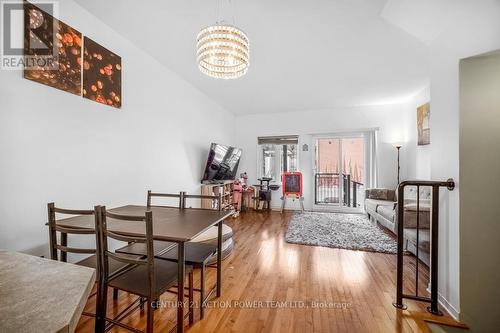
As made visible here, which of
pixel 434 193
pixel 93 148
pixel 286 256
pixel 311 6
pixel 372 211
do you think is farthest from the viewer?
pixel 372 211

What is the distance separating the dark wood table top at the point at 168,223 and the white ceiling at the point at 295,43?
1895 millimetres

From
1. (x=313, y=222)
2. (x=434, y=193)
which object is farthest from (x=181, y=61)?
(x=313, y=222)

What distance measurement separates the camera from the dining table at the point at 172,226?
50.1 inches

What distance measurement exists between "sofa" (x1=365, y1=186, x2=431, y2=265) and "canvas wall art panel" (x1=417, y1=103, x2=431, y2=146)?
95cm

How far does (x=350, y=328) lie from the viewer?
1.54 meters

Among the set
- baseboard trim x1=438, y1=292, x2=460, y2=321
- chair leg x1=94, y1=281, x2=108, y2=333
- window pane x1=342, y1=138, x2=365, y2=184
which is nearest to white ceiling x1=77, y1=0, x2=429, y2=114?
window pane x1=342, y1=138, x2=365, y2=184

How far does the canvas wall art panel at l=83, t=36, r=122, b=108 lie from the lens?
79.0 inches

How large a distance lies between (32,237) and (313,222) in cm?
411

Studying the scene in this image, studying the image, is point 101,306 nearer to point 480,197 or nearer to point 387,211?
point 480,197

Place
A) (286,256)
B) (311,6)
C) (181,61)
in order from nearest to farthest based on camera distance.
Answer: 1. (311,6)
2. (286,256)
3. (181,61)

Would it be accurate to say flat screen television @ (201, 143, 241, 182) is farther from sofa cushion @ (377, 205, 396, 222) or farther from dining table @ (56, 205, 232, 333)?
sofa cushion @ (377, 205, 396, 222)

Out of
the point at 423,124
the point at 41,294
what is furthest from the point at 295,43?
the point at 423,124

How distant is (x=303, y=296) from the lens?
1907 millimetres

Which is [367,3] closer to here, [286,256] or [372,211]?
[286,256]
